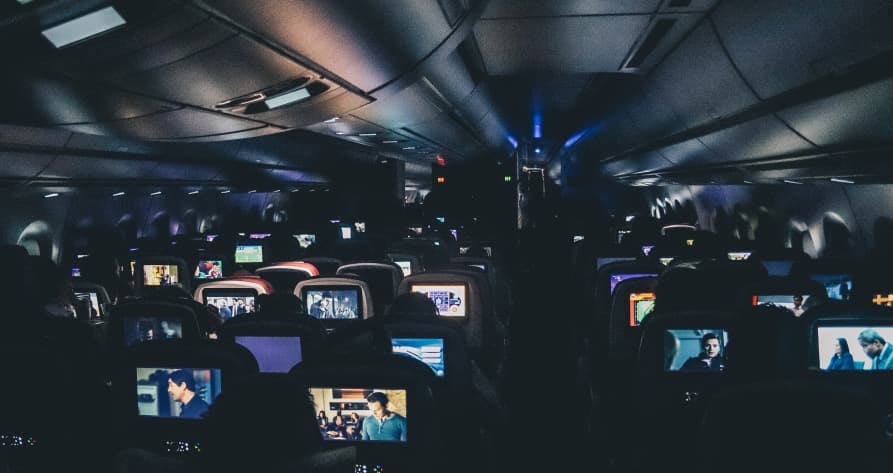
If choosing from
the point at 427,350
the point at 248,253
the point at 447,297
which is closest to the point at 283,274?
the point at 447,297

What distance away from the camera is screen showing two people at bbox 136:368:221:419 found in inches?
158

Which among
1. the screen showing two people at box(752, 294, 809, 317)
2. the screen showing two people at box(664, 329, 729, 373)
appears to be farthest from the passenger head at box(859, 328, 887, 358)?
the screen showing two people at box(752, 294, 809, 317)

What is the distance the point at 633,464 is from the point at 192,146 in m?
10.7

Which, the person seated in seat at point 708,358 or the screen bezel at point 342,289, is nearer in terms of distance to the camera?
the person seated in seat at point 708,358

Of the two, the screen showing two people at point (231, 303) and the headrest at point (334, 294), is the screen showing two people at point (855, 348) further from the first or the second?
the screen showing two people at point (231, 303)

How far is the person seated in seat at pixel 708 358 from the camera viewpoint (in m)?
5.29

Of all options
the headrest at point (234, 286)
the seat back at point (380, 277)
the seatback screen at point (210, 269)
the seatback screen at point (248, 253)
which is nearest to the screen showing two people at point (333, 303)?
the headrest at point (234, 286)

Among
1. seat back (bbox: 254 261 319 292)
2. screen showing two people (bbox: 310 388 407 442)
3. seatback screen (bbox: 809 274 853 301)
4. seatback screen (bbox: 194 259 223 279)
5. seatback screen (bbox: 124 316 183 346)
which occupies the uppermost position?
seatback screen (bbox: 194 259 223 279)

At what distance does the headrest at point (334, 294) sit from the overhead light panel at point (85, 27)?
12.8ft

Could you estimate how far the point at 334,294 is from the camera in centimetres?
770

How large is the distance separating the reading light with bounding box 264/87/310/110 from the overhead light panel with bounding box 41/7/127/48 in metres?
2.80

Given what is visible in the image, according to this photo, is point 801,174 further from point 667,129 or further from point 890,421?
point 890,421

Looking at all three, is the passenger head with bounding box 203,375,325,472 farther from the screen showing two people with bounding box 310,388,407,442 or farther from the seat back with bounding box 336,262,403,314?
the seat back with bounding box 336,262,403,314

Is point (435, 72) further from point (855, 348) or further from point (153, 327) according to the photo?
point (855, 348)
